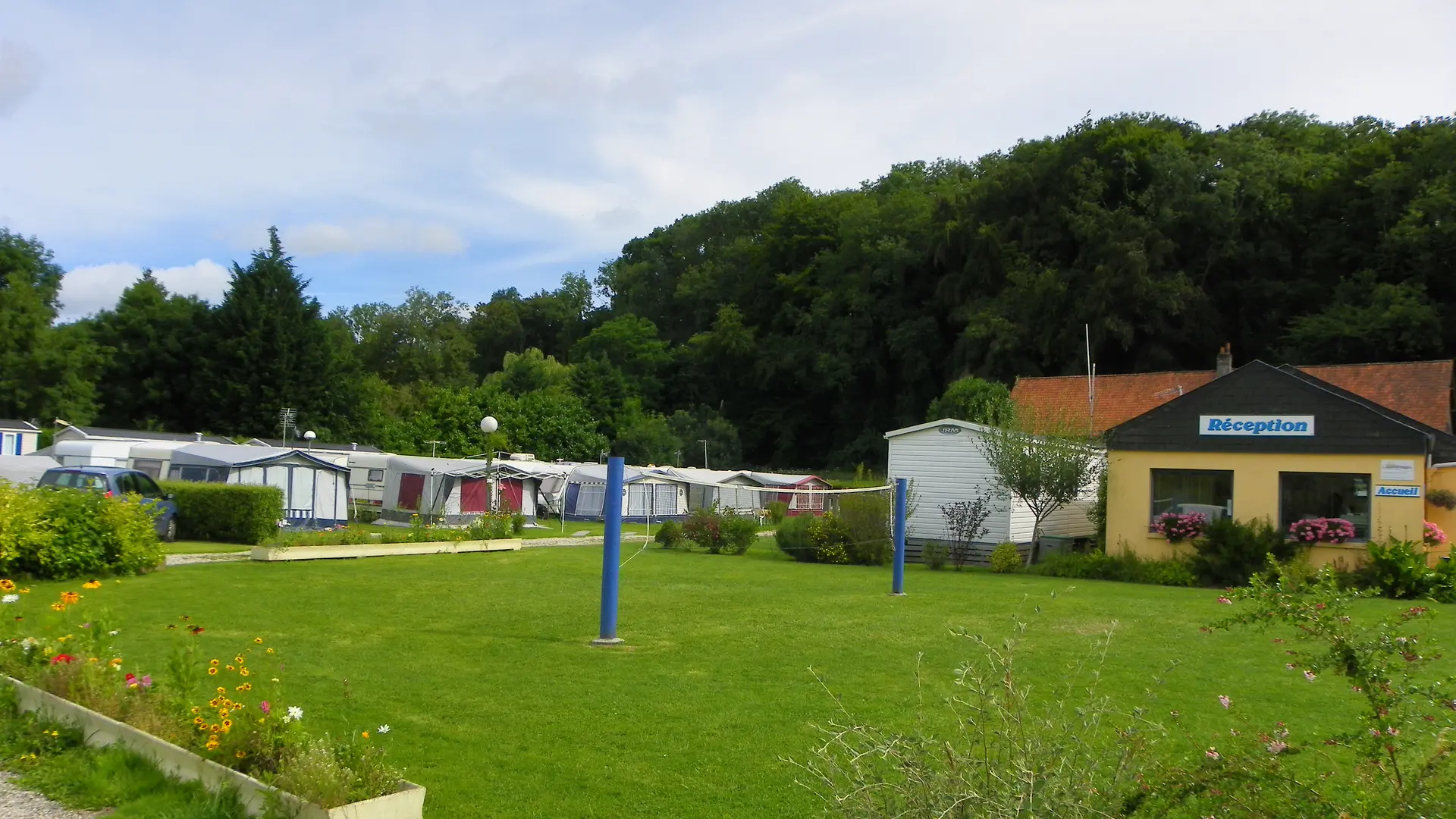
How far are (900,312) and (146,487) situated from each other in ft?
141

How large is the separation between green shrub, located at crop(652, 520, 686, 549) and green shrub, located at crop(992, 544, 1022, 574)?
7743 mm

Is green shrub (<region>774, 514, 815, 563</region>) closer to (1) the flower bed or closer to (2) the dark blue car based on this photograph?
(2) the dark blue car

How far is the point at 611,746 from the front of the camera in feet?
21.7

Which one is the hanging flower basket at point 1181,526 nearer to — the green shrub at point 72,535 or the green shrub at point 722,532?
the green shrub at point 722,532

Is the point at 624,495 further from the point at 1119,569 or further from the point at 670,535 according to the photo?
the point at 1119,569

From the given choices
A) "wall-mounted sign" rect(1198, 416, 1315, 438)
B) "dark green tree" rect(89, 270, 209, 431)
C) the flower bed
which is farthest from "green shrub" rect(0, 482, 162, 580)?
"dark green tree" rect(89, 270, 209, 431)

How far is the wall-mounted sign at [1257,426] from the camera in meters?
19.7

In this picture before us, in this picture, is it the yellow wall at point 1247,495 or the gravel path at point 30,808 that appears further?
the yellow wall at point 1247,495

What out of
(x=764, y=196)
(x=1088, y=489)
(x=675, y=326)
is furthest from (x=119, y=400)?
(x=1088, y=489)

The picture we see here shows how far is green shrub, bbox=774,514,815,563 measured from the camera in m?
24.5

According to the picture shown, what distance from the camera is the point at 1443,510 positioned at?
1933 centimetres

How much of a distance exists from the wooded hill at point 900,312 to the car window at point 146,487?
25.8 metres

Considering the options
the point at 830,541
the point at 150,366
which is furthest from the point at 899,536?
the point at 150,366

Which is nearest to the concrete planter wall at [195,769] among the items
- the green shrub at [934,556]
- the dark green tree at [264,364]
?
the green shrub at [934,556]
